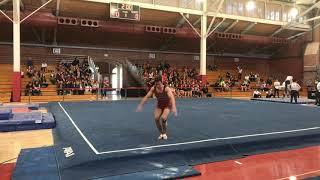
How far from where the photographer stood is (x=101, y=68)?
31734 mm

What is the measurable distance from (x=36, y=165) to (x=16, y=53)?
13139mm

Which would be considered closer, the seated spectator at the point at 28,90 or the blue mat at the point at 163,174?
the blue mat at the point at 163,174

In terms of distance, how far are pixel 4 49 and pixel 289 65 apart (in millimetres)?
24601

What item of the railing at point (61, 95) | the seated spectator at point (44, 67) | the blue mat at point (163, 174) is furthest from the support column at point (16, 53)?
the blue mat at point (163, 174)

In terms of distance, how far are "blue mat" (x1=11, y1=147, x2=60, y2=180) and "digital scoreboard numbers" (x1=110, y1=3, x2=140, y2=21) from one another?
47.9 ft

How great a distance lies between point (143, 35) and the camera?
22781mm

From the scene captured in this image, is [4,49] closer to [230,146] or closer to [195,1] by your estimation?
[195,1]

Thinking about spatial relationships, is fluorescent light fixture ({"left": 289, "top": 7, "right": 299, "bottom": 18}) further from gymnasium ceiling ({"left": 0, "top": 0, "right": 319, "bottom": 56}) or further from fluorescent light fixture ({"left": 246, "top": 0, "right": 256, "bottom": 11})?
fluorescent light fixture ({"left": 246, "top": 0, "right": 256, "bottom": 11})

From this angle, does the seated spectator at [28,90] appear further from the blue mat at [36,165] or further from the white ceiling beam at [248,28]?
the white ceiling beam at [248,28]

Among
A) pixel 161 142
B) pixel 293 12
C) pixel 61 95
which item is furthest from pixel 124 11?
pixel 293 12

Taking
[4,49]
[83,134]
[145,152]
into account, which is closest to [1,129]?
[83,134]

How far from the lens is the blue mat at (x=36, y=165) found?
4.11 meters

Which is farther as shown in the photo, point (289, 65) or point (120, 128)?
point (289, 65)

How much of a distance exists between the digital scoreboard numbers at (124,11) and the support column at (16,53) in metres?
5.51
